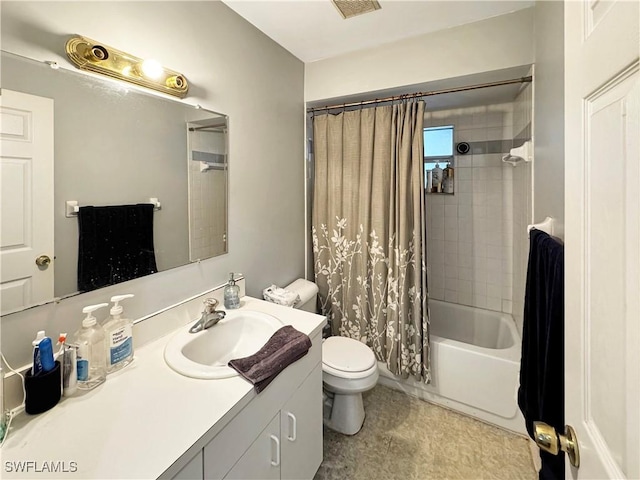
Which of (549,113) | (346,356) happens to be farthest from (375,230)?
(549,113)

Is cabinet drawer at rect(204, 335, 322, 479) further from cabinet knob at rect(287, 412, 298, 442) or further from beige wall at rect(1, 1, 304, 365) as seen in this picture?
beige wall at rect(1, 1, 304, 365)

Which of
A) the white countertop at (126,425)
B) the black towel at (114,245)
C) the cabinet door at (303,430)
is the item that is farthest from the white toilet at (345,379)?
the black towel at (114,245)

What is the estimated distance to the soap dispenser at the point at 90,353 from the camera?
0.91 metres

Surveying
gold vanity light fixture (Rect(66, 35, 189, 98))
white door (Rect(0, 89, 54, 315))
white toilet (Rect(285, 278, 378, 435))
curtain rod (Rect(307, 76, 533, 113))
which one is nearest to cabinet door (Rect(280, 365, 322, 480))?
white toilet (Rect(285, 278, 378, 435))

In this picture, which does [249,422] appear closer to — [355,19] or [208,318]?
[208,318]

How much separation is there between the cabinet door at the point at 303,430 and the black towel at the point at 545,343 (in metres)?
0.81

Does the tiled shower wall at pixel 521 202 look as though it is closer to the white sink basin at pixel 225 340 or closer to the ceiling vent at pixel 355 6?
the ceiling vent at pixel 355 6

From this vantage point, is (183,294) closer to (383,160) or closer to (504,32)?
(383,160)

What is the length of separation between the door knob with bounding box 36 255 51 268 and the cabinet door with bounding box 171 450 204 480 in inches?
29.6

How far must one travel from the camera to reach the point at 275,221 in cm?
198

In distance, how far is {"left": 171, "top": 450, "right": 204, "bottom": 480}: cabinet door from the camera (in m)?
0.71

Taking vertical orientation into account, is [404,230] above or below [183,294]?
above

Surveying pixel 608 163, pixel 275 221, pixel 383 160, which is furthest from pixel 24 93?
pixel 383 160

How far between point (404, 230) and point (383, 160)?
19.9 inches
